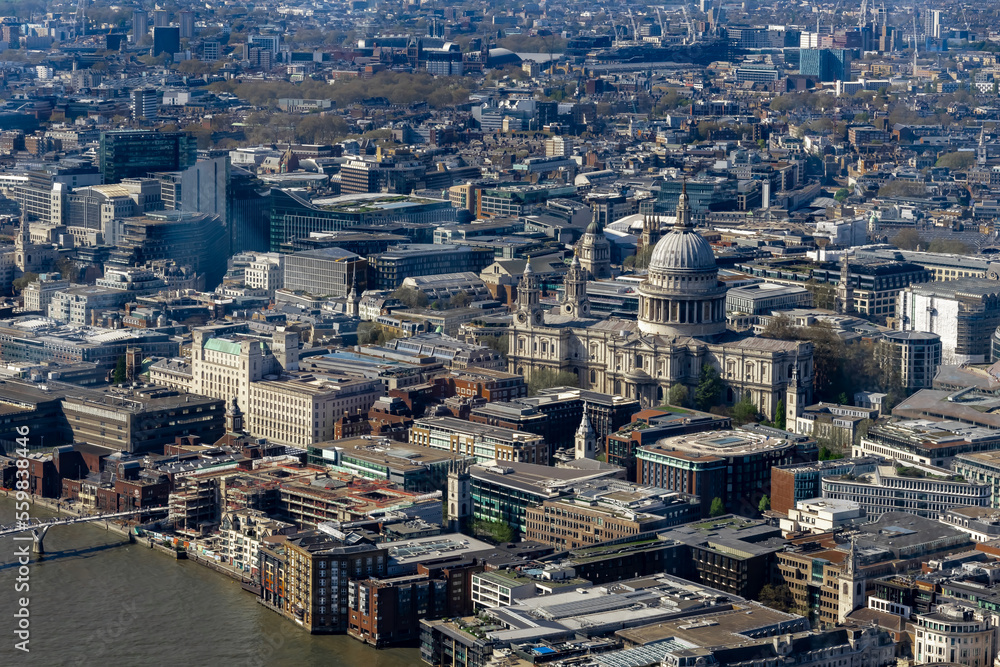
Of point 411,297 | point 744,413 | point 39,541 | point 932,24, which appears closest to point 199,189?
point 411,297

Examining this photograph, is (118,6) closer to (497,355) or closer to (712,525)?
(497,355)

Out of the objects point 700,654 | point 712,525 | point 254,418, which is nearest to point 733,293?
point 254,418

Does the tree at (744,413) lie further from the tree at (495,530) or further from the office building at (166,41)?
the office building at (166,41)

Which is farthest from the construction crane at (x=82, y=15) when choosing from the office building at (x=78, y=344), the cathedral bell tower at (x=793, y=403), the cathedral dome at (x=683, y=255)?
the cathedral bell tower at (x=793, y=403)

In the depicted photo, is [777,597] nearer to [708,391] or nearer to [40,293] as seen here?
[708,391]

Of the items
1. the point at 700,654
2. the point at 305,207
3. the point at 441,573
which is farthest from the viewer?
the point at 305,207

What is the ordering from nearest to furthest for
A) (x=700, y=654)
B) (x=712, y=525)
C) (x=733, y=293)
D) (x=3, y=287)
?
(x=700, y=654), (x=712, y=525), (x=733, y=293), (x=3, y=287)

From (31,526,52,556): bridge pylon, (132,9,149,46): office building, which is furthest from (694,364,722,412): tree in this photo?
(132,9,149,46): office building
